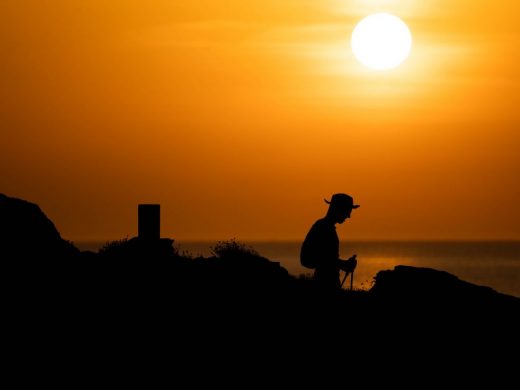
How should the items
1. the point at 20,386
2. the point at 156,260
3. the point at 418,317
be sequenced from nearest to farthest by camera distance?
the point at 20,386 < the point at 418,317 < the point at 156,260

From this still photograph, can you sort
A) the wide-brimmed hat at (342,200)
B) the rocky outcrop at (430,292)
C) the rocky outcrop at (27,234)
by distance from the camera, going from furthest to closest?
the rocky outcrop at (27,234)
the rocky outcrop at (430,292)
the wide-brimmed hat at (342,200)

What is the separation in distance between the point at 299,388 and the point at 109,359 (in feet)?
10.3

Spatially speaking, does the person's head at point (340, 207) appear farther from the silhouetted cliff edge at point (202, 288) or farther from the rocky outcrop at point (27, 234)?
the rocky outcrop at point (27, 234)

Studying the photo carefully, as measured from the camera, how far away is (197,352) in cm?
2036

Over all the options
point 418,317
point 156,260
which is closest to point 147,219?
point 156,260

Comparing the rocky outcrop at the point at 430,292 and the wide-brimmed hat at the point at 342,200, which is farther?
the rocky outcrop at the point at 430,292

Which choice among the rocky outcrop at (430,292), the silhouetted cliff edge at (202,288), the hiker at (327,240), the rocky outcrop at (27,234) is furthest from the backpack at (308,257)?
the rocky outcrop at (27,234)

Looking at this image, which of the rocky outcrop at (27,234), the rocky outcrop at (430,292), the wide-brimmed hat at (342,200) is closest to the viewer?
the wide-brimmed hat at (342,200)

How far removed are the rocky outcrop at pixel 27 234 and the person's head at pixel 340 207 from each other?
7056 millimetres

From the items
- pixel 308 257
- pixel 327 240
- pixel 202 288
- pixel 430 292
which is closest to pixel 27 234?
pixel 202 288

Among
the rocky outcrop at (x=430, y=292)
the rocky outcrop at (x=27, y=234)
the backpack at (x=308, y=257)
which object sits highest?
the rocky outcrop at (x=27, y=234)

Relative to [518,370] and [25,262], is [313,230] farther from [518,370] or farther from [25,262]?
[25,262]

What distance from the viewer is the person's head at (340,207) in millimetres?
20312

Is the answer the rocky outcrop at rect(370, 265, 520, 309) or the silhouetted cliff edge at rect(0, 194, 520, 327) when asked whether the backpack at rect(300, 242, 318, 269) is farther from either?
the rocky outcrop at rect(370, 265, 520, 309)
